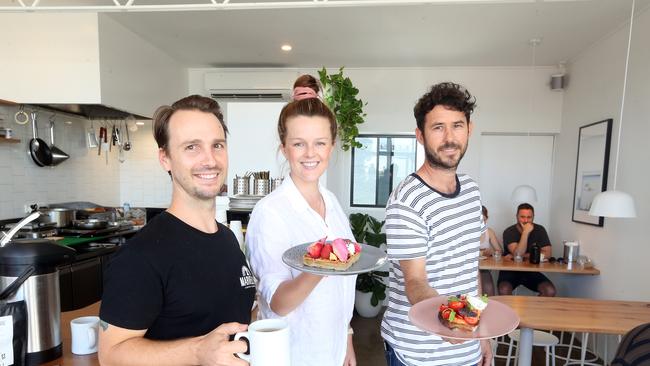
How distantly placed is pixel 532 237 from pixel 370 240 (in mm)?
1730

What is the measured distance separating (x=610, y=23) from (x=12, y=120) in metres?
5.28

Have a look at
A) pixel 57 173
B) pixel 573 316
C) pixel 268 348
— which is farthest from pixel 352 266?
pixel 57 173

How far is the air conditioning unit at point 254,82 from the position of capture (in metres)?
4.52

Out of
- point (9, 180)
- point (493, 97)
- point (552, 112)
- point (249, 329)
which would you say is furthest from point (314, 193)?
point (552, 112)

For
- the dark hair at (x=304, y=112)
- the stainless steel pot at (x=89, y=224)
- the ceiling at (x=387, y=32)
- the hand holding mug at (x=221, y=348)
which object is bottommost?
the stainless steel pot at (x=89, y=224)

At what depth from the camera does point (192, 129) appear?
3.02ft

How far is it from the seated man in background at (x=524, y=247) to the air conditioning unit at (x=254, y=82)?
3.00 m

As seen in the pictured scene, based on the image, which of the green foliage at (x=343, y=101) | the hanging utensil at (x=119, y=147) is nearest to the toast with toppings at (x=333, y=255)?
the green foliage at (x=343, y=101)

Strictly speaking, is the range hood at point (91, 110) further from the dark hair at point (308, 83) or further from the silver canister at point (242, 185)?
the dark hair at point (308, 83)

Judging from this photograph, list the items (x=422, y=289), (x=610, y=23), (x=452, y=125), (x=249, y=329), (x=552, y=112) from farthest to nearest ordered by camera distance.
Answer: (x=552, y=112)
(x=610, y=23)
(x=452, y=125)
(x=422, y=289)
(x=249, y=329)

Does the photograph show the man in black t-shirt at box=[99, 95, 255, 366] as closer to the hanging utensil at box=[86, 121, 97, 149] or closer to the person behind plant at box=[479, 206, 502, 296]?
the person behind plant at box=[479, 206, 502, 296]

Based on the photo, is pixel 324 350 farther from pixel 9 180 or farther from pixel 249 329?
pixel 9 180

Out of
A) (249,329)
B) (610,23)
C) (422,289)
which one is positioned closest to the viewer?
(249,329)

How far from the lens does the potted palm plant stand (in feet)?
13.7
